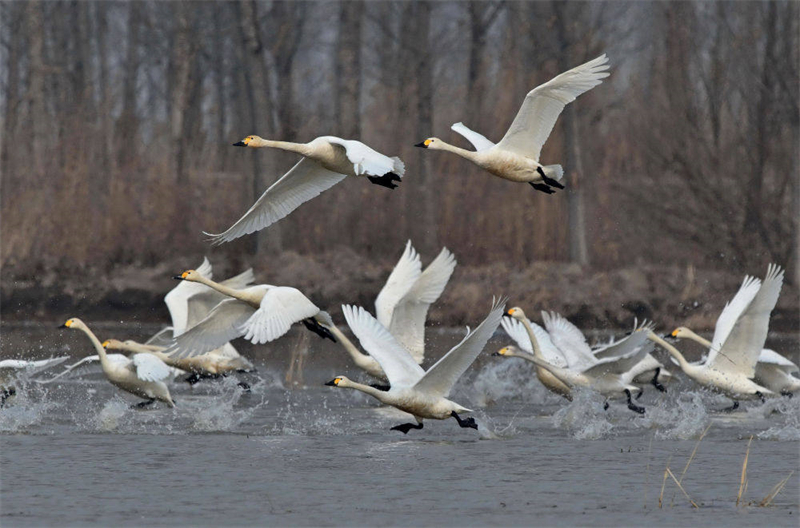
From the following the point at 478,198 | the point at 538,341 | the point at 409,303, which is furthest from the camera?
the point at 478,198

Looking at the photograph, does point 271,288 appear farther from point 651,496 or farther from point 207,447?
point 651,496

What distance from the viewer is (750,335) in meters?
Answer: 12.2

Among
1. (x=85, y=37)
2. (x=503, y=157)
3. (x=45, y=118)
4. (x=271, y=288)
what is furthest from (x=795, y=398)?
(x=85, y=37)

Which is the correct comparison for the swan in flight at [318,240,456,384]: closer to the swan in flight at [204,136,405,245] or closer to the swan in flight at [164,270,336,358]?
the swan in flight at [164,270,336,358]

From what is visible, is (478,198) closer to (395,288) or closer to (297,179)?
(395,288)

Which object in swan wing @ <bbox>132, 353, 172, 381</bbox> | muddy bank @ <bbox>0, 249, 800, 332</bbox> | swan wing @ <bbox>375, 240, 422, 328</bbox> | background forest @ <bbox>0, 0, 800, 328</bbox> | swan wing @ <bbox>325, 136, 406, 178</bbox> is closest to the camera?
swan wing @ <bbox>325, 136, 406, 178</bbox>

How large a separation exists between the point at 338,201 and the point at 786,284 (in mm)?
6681

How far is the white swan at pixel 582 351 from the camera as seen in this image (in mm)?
11503

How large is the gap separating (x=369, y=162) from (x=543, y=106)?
70.2 inches

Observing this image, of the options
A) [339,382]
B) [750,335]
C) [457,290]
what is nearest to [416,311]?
[339,382]

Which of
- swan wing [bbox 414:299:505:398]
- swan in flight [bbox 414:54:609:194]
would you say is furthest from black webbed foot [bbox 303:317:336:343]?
swan in flight [bbox 414:54:609:194]

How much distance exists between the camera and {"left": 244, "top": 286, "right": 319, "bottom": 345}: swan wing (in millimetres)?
9844

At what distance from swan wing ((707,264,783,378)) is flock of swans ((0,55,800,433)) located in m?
0.01

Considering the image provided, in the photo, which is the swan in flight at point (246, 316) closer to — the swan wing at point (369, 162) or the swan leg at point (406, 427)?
the swan leg at point (406, 427)
